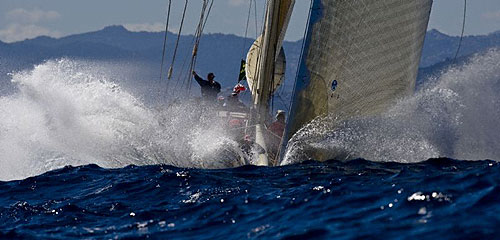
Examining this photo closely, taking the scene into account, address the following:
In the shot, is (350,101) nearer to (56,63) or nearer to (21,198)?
(21,198)

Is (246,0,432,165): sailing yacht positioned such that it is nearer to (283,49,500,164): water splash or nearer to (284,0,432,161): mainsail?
(284,0,432,161): mainsail

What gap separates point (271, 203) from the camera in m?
9.13

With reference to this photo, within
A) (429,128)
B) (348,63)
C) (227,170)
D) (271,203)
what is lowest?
(271,203)

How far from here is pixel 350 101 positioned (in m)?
13.4

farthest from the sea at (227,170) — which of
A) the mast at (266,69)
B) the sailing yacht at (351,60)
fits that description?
the mast at (266,69)

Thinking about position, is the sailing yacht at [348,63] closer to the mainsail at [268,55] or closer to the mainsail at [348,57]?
the mainsail at [348,57]

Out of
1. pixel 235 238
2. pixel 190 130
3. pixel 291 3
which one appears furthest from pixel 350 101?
pixel 235 238

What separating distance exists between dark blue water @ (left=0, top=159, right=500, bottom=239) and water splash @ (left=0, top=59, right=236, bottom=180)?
2.79 metres

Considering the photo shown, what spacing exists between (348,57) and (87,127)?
237 inches

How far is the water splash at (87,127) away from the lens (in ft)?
50.3

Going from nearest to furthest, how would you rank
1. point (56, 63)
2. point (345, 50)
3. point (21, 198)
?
point (21, 198), point (345, 50), point (56, 63)

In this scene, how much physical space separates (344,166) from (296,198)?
8.79 ft

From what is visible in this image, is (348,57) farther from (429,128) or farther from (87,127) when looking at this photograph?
(87,127)

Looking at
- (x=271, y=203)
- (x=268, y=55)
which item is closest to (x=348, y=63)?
(x=268, y=55)
